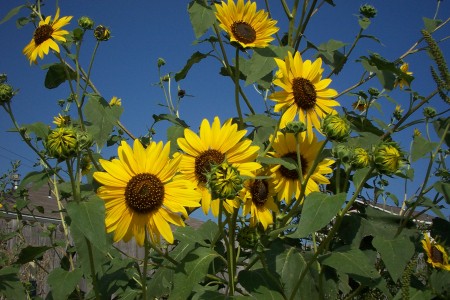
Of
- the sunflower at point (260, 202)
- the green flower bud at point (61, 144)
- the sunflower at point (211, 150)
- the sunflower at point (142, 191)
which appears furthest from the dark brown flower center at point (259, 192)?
the green flower bud at point (61, 144)

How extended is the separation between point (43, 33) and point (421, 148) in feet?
5.42

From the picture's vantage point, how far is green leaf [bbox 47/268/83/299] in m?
1.89

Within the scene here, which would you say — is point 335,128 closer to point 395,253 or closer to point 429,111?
point 395,253

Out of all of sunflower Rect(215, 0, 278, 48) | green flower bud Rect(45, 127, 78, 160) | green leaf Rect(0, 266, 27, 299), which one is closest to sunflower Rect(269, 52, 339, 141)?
sunflower Rect(215, 0, 278, 48)

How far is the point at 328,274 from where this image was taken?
167cm

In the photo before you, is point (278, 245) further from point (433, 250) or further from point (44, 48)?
Answer: point (44, 48)

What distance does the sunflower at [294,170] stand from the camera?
1.78 metres

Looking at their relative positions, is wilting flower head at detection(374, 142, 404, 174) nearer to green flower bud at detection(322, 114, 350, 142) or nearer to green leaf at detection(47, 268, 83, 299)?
green flower bud at detection(322, 114, 350, 142)

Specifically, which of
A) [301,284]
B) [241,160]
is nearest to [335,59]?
[241,160]

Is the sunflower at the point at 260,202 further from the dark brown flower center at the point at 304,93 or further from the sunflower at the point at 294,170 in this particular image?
the dark brown flower center at the point at 304,93

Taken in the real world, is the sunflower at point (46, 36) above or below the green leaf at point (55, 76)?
above

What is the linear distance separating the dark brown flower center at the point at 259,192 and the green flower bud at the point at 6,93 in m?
1.02

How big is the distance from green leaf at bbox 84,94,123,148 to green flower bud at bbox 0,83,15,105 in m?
0.29

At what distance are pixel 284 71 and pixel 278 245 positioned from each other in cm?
59
